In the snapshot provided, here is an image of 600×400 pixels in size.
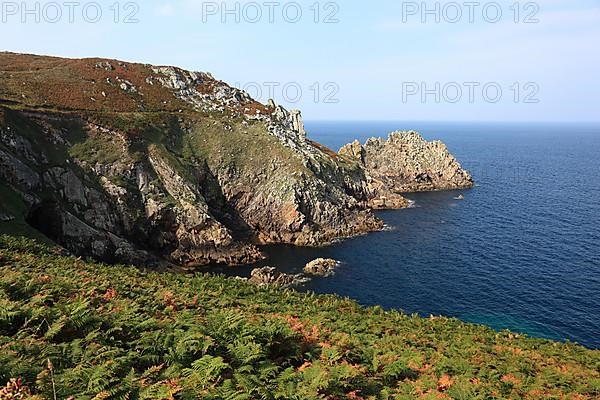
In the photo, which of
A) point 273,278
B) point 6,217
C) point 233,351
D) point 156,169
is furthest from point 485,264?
point 6,217

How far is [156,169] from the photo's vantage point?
79062mm

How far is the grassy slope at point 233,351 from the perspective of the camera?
457 inches

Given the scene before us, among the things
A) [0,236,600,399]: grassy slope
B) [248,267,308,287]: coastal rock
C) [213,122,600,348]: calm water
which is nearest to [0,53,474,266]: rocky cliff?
[248,267,308,287]: coastal rock

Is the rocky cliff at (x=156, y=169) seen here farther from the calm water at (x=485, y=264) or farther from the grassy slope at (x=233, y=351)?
the grassy slope at (x=233, y=351)

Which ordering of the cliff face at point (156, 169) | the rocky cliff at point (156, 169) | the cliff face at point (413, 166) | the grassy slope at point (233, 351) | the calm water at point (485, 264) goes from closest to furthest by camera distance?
the grassy slope at point (233, 351), the calm water at point (485, 264), the rocky cliff at point (156, 169), the cliff face at point (156, 169), the cliff face at point (413, 166)

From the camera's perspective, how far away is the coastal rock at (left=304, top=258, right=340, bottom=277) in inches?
2704

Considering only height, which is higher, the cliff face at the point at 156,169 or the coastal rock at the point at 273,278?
the cliff face at the point at 156,169

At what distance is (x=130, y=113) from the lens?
3428 inches

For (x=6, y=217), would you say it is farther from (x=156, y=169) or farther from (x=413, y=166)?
(x=413, y=166)

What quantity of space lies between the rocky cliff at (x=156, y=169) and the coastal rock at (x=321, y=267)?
11.7 m

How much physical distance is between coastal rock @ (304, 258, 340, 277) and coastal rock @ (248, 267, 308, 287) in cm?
237

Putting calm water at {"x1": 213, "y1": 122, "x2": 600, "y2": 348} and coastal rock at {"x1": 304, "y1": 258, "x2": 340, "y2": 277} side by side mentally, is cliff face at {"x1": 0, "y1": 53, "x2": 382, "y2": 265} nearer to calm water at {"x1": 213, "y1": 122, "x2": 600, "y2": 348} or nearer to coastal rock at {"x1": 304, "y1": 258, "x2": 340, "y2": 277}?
calm water at {"x1": 213, "y1": 122, "x2": 600, "y2": 348}

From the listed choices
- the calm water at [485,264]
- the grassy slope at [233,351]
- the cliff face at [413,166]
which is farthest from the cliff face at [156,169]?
the grassy slope at [233,351]

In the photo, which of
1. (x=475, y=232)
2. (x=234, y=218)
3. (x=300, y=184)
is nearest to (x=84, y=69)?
(x=234, y=218)
